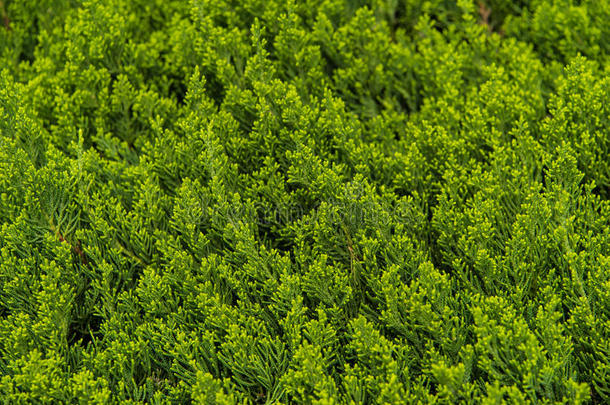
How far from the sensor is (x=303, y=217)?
402cm

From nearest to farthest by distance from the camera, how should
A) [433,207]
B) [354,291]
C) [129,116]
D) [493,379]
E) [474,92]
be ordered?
[493,379], [354,291], [433,207], [474,92], [129,116]

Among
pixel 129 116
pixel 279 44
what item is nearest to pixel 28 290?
pixel 129 116

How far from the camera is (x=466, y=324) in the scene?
365 cm

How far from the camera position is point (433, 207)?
14.1ft

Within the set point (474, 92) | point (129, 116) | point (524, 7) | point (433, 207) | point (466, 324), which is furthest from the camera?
point (524, 7)

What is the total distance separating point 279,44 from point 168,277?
2.42 metres

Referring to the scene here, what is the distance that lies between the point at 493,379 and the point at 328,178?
1709 mm

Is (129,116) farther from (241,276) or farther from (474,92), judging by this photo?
(474,92)

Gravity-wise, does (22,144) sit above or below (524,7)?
below

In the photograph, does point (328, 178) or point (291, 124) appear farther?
point (291, 124)

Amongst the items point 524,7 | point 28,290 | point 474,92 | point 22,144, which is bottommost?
point 28,290

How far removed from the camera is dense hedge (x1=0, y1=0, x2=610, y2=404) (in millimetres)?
3469

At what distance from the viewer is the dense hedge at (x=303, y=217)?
11.4ft

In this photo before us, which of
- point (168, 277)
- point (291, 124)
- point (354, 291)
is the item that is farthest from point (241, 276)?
point (291, 124)
